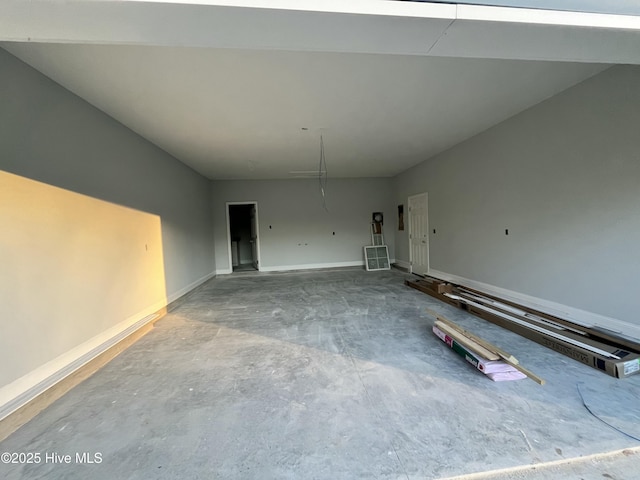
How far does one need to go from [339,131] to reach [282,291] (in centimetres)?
321

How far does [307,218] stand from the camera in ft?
26.0

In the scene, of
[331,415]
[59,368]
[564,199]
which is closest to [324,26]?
[331,415]

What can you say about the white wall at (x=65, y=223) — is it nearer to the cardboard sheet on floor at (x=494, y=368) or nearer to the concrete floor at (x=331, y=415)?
the concrete floor at (x=331, y=415)

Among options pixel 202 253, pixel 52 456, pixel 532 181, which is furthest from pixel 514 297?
pixel 202 253

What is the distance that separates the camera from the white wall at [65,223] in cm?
198

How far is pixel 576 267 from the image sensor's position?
9.92 feet

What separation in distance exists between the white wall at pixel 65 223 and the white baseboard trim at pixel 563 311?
17.1ft

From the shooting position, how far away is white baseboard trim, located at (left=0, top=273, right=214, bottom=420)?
1857mm

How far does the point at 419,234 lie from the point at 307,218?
3168 millimetres

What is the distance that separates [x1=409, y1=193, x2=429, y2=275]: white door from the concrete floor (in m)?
3.40

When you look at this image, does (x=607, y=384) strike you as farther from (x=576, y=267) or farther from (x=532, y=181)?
(x=532, y=181)

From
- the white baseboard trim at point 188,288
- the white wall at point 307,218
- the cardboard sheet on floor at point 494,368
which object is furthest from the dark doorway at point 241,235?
the cardboard sheet on floor at point 494,368

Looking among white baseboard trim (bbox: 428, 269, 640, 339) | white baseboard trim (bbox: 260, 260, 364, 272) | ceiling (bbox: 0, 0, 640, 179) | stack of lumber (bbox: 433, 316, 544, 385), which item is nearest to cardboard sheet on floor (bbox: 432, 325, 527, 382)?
stack of lumber (bbox: 433, 316, 544, 385)

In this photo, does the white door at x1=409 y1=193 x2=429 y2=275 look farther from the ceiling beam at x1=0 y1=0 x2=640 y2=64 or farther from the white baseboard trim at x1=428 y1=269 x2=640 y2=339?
the ceiling beam at x1=0 y1=0 x2=640 y2=64
